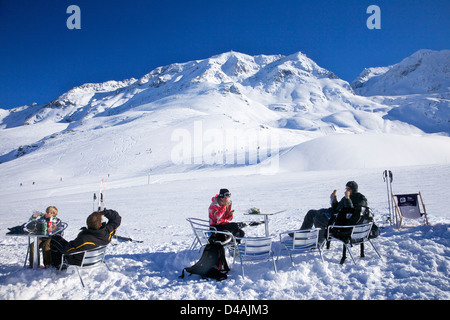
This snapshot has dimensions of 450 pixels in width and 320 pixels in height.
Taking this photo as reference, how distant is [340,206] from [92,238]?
480 centimetres

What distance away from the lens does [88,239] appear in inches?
177

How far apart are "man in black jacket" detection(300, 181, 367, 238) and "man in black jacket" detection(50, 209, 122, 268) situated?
162 inches

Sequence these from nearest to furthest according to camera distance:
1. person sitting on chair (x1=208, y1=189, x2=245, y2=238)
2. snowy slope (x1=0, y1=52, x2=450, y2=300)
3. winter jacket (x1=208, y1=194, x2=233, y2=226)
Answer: snowy slope (x1=0, y1=52, x2=450, y2=300)
person sitting on chair (x1=208, y1=189, x2=245, y2=238)
winter jacket (x1=208, y1=194, x2=233, y2=226)

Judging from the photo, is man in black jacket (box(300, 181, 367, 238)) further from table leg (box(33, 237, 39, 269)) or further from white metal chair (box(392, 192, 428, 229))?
table leg (box(33, 237, 39, 269))

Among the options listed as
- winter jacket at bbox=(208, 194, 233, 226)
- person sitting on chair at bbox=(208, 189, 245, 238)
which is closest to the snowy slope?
person sitting on chair at bbox=(208, 189, 245, 238)

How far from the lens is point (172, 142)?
159ft

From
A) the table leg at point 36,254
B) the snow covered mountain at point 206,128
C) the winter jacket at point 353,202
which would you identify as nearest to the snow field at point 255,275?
the table leg at point 36,254

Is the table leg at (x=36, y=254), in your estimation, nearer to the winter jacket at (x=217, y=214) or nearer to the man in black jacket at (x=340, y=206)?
the winter jacket at (x=217, y=214)

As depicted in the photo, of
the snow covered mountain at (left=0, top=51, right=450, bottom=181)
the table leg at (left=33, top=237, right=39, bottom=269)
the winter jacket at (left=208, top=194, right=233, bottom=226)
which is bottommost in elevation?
the table leg at (left=33, top=237, right=39, bottom=269)

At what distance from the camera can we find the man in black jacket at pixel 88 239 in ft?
14.4

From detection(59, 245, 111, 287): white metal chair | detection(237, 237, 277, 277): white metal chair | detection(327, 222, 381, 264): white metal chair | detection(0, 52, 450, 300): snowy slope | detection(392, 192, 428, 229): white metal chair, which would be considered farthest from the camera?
detection(392, 192, 428, 229): white metal chair

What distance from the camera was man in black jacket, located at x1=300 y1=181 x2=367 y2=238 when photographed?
554 centimetres
